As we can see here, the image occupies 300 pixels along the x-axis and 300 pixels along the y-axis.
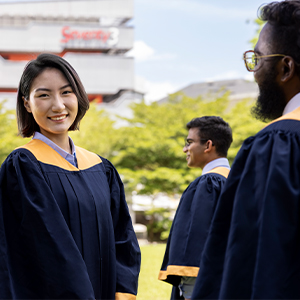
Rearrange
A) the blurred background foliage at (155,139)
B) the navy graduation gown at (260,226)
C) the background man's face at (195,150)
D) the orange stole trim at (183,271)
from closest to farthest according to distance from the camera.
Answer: the navy graduation gown at (260,226)
the orange stole trim at (183,271)
the background man's face at (195,150)
the blurred background foliage at (155,139)

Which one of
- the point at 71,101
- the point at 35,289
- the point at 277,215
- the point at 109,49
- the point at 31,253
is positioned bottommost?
the point at 35,289

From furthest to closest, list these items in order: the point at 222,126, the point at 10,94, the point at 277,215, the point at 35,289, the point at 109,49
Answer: the point at 109,49
the point at 10,94
the point at 222,126
the point at 35,289
the point at 277,215

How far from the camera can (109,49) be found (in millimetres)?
38438

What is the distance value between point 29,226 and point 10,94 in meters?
35.7

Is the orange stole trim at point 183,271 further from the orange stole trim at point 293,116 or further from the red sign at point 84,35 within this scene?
the red sign at point 84,35

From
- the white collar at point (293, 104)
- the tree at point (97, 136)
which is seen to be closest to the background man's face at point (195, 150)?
the white collar at point (293, 104)

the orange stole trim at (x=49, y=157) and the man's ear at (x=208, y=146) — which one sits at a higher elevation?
the orange stole trim at (x=49, y=157)

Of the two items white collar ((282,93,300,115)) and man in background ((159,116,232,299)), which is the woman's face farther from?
man in background ((159,116,232,299))

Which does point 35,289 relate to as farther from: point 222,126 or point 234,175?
point 222,126


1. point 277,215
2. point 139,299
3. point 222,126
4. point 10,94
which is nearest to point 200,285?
point 277,215

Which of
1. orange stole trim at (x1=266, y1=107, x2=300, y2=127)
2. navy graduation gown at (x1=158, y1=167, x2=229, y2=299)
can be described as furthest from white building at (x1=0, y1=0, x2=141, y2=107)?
orange stole trim at (x1=266, y1=107, x2=300, y2=127)

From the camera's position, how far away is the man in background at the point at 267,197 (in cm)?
141

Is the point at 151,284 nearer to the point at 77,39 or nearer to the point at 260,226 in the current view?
the point at 260,226

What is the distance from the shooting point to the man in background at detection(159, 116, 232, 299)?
348cm
